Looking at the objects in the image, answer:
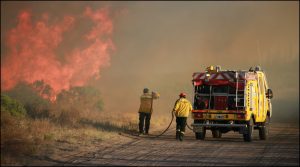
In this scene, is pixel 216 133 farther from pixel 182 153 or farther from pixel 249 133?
pixel 182 153

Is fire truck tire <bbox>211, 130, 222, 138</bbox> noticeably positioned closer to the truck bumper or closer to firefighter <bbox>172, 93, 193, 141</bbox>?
the truck bumper

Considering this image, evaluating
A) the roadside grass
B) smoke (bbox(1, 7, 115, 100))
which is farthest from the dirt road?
smoke (bbox(1, 7, 115, 100))

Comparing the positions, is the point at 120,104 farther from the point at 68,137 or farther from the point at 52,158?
the point at 52,158

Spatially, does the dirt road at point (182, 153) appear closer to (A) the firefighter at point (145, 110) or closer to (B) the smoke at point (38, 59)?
(A) the firefighter at point (145, 110)

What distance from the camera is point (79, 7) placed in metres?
78.6

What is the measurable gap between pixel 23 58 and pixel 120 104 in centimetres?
1287

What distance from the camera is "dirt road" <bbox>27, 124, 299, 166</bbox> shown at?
12.6 metres

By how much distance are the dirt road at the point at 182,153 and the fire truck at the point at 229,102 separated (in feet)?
1.78

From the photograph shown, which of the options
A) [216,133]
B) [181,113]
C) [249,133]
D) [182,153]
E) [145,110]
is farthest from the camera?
[145,110]

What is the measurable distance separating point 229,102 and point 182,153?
5062mm

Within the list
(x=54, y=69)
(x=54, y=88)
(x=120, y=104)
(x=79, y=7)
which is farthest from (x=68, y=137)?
(x=79, y=7)

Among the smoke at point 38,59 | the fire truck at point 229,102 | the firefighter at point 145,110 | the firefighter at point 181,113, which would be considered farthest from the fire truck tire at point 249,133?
the smoke at point 38,59

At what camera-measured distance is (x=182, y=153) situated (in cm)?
1441

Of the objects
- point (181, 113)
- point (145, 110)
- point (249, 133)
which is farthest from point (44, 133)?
point (249, 133)
